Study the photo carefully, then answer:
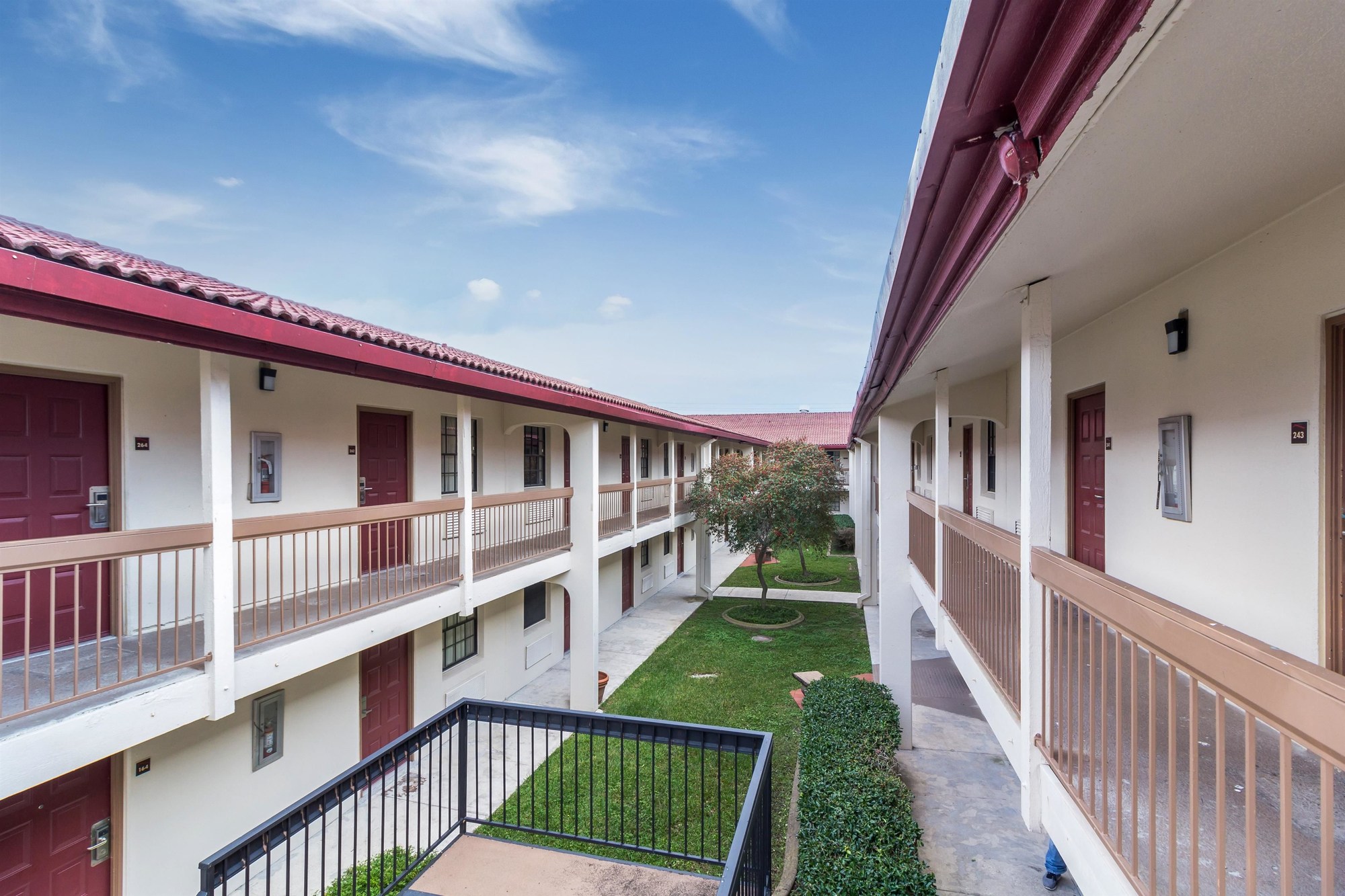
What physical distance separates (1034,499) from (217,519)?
5.20 metres

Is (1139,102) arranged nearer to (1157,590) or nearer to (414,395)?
(1157,590)

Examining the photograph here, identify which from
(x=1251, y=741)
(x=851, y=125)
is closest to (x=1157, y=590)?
(x=1251, y=741)

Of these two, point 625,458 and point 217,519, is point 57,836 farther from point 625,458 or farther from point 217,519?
point 625,458

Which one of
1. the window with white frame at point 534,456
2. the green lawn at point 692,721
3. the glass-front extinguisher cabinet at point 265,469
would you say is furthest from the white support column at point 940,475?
the window with white frame at point 534,456

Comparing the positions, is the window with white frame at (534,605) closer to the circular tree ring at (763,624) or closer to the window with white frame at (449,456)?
the window with white frame at (449,456)

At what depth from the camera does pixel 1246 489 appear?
129 inches

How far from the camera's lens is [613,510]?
13.1 metres

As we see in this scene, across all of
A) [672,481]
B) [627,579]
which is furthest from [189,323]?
[627,579]

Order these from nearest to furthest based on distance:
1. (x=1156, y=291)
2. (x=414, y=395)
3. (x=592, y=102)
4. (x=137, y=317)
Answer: (x=137, y=317), (x=1156, y=291), (x=414, y=395), (x=592, y=102)

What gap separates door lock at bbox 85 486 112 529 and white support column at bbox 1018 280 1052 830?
262 inches

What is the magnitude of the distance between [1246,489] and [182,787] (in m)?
8.14

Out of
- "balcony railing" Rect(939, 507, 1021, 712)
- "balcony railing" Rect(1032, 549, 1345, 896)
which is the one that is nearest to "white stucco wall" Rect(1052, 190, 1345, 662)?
"balcony railing" Rect(1032, 549, 1345, 896)

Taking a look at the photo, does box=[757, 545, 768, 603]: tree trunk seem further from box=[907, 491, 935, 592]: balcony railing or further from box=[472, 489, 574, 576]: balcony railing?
box=[907, 491, 935, 592]: balcony railing

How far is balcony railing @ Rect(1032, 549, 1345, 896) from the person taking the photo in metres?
1.22
